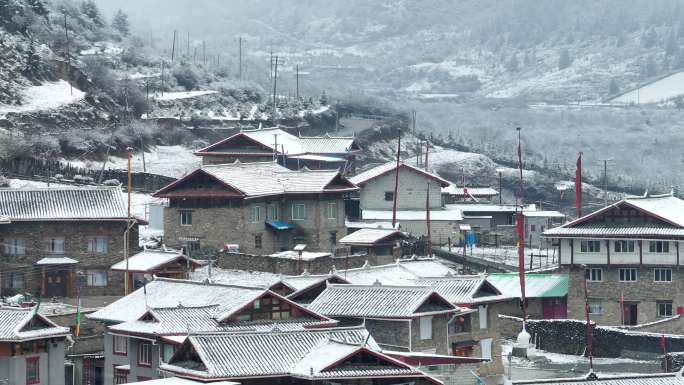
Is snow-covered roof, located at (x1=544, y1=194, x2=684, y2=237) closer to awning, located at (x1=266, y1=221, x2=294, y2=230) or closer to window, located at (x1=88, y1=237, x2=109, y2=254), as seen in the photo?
awning, located at (x1=266, y1=221, x2=294, y2=230)

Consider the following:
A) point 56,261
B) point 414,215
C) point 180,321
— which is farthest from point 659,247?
point 180,321

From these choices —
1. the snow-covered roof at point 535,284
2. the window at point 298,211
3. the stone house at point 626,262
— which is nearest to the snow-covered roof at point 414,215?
the window at point 298,211

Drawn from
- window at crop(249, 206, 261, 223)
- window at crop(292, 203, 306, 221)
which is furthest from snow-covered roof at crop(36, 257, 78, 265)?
window at crop(292, 203, 306, 221)

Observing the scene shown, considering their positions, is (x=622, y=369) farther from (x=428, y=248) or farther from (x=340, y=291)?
(x=428, y=248)

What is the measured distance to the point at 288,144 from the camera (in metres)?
116

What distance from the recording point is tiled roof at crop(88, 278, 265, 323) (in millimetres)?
65375

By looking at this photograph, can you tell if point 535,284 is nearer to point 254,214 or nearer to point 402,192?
point 254,214

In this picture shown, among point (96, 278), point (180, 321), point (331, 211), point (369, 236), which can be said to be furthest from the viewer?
point (331, 211)

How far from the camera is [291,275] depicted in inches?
3164

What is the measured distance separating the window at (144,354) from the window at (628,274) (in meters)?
30.0

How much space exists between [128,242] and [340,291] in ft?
52.3

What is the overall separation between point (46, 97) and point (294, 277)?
177ft

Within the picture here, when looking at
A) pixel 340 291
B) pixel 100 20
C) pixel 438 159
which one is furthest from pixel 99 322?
pixel 100 20

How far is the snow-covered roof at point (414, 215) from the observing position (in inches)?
4050
